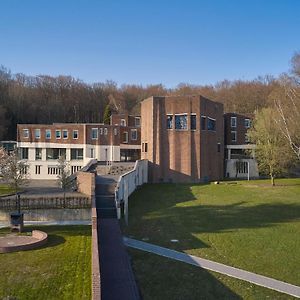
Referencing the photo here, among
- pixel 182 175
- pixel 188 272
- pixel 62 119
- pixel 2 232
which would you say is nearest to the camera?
pixel 188 272

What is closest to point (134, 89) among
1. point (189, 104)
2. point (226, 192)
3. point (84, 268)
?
point (189, 104)

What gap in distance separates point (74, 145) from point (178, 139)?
1841 cm

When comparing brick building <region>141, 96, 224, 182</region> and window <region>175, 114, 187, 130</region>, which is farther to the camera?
window <region>175, 114, 187, 130</region>

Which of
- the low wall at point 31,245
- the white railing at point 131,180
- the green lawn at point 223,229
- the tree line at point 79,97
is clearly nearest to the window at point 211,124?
the white railing at point 131,180

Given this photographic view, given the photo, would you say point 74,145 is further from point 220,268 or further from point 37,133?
point 220,268

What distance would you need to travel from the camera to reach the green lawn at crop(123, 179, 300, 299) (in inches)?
635

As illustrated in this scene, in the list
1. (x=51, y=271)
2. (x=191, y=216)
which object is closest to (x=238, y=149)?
(x=191, y=216)

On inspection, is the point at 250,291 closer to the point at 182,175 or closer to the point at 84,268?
the point at 84,268

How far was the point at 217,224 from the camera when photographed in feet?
81.4

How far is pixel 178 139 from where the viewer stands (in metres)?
43.8

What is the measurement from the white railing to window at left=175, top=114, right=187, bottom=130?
16.4 feet

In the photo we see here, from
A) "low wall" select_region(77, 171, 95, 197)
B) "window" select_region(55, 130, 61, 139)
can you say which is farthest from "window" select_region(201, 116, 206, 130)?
"window" select_region(55, 130, 61, 139)

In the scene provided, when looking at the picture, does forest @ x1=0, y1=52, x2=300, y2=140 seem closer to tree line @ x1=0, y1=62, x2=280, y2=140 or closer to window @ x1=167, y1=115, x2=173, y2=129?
tree line @ x1=0, y1=62, x2=280, y2=140

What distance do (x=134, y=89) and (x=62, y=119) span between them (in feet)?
85.8
